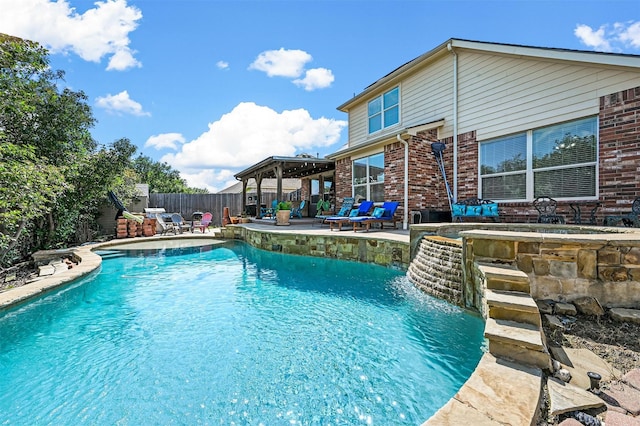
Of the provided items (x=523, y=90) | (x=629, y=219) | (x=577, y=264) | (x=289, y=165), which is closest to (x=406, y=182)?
(x=523, y=90)

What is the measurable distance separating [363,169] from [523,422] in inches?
382

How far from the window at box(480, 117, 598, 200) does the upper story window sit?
Answer: 3.63 metres

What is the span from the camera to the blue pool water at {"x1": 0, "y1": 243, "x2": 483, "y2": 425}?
223 cm

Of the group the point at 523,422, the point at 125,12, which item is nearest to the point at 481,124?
the point at 523,422

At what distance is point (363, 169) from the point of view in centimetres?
Result: 1066

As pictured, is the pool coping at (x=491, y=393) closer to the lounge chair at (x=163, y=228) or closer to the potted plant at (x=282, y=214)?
the potted plant at (x=282, y=214)

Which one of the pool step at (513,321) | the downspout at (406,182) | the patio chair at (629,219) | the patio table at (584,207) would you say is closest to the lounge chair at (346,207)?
the downspout at (406,182)

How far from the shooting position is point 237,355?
9.95ft

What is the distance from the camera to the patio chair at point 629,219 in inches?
197

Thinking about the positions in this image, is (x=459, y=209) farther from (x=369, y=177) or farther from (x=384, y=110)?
(x=384, y=110)

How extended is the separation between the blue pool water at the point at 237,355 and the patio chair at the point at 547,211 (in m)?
3.48

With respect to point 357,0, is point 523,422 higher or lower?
lower

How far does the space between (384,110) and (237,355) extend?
10.2m

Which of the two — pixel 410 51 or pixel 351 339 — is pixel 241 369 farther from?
pixel 410 51
